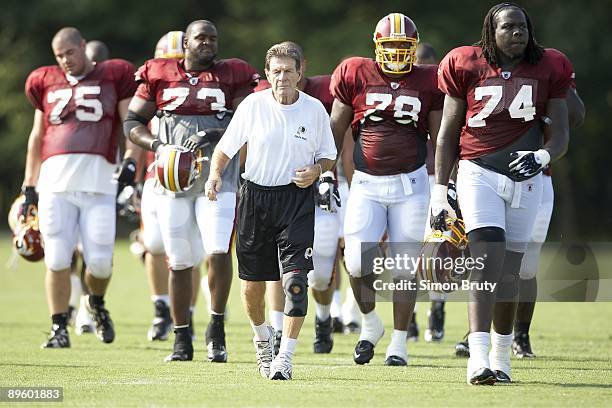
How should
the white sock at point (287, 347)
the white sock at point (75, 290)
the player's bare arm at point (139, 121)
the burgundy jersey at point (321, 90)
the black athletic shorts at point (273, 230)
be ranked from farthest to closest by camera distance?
the white sock at point (75, 290) < the burgundy jersey at point (321, 90) < the player's bare arm at point (139, 121) < the black athletic shorts at point (273, 230) < the white sock at point (287, 347)

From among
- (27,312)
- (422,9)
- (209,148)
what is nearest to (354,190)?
(209,148)

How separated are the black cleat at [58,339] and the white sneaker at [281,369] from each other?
8.61 feet

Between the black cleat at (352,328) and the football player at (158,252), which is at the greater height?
the football player at (158,252)

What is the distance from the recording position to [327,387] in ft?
22.4

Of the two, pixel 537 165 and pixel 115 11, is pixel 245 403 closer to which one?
pixel 537 165

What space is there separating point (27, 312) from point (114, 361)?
453cm

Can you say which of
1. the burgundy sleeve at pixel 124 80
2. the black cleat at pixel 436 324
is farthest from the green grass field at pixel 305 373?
the burgundy sleeve at pixel 124 80

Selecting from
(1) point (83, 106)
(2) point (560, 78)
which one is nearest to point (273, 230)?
(2) point (560, 78)

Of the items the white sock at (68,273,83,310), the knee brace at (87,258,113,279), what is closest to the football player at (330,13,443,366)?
the knee brace at (87,258,113,279)

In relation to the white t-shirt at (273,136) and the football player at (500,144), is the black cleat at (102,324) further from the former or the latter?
the football player at (500,144)

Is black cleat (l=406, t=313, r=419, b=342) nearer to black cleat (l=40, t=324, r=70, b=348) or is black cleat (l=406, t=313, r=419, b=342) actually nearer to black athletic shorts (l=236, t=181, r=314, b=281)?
black cleat (l=40, t=324, r=70, b=348)

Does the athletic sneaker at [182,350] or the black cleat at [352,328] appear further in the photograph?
the black cleat at [352,328]

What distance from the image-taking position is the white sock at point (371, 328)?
325 inches

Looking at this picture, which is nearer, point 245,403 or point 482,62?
point 245,403
